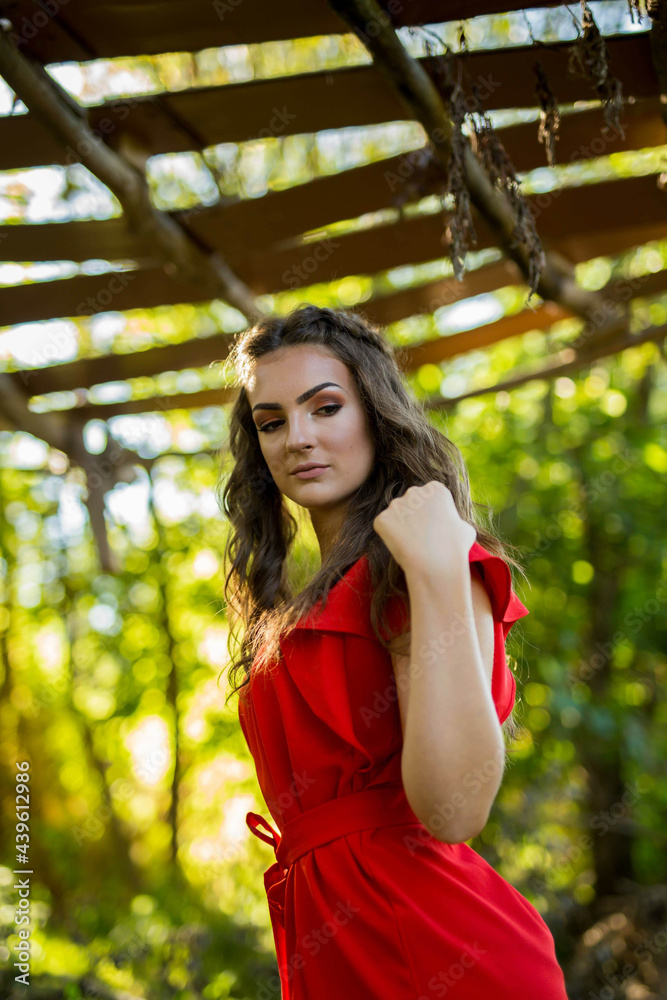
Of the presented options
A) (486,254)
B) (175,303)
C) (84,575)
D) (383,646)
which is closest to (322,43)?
(486,254)

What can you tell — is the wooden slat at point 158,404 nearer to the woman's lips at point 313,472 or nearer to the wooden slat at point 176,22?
the wooden slat at point 176,22

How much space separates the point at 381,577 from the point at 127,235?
72.9 inches

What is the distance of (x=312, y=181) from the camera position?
2740 millimetres

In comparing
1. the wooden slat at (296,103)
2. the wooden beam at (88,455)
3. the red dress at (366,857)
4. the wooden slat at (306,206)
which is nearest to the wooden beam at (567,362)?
the wooden slat at (306,206)

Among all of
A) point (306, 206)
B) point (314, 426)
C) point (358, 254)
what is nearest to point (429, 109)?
point (306, 206)

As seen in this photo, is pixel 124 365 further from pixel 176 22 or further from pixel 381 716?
pixel 381 716

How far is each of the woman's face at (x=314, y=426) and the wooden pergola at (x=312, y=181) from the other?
86 centimetres

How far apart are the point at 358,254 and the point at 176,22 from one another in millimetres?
1190

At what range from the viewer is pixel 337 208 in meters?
2.84

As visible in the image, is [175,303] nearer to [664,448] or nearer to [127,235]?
[127,235]

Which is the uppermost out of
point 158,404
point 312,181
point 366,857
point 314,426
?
point 312,181

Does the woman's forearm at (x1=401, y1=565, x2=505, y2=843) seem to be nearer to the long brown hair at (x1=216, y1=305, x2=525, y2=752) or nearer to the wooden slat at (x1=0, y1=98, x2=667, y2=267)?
the long brown hair at (x1=216, y1=305, x2=525, y2=752)

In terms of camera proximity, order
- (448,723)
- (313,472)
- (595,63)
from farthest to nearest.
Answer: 1. (595,63)
2. (313,472)
3. (448,723)

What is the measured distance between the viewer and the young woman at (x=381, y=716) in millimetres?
1325
